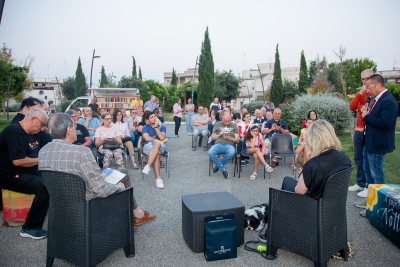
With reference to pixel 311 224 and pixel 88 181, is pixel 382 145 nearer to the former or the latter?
pixel 311 224

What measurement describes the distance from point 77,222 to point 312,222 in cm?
201

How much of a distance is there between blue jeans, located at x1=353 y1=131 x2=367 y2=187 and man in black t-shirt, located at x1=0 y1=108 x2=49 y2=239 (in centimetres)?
441

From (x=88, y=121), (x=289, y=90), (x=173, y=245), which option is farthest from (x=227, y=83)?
(x=173, y=245)

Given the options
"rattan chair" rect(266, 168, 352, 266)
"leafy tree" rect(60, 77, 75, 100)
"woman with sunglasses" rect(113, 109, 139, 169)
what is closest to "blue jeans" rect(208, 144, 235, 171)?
"woman with sunglasses" rect(113, 109, 139, 169)

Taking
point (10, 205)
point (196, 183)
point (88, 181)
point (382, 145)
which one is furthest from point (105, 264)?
point (382, 145)

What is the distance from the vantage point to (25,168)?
3.60m

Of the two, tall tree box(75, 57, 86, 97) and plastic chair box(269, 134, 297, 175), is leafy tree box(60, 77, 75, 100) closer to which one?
tall tree box(75, 57, 86, 97)

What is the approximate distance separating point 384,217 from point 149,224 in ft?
8.98

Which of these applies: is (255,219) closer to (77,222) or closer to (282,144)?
(77,222)

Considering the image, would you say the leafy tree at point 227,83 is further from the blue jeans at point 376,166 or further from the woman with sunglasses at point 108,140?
the blue jeans at point 376,166

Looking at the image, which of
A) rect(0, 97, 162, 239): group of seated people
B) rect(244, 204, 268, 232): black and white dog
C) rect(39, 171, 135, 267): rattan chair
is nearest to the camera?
rect(39, 171, 135, 267): rattan chair

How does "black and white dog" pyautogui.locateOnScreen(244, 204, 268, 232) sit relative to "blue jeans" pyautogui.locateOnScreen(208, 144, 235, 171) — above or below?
below

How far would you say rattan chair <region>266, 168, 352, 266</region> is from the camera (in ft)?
8.44

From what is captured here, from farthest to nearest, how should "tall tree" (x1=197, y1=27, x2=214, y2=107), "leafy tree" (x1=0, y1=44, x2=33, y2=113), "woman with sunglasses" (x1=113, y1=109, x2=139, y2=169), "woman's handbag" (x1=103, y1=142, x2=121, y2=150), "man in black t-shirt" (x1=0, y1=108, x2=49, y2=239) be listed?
"tall tree" (x1=197, y1=27, x2=214, y2=107) < "leafy tree" (x1=0, y1=44, x2=33, y2=113) < "woman with sunglasses" (x1=113, y1=109, x2=139, y2=169) < "woman's handbag" (x1=103, y1=142, x2=121, y2=150) < "man in black t-shirt" (x1=0, y1=108, x2=49, y2=239)
